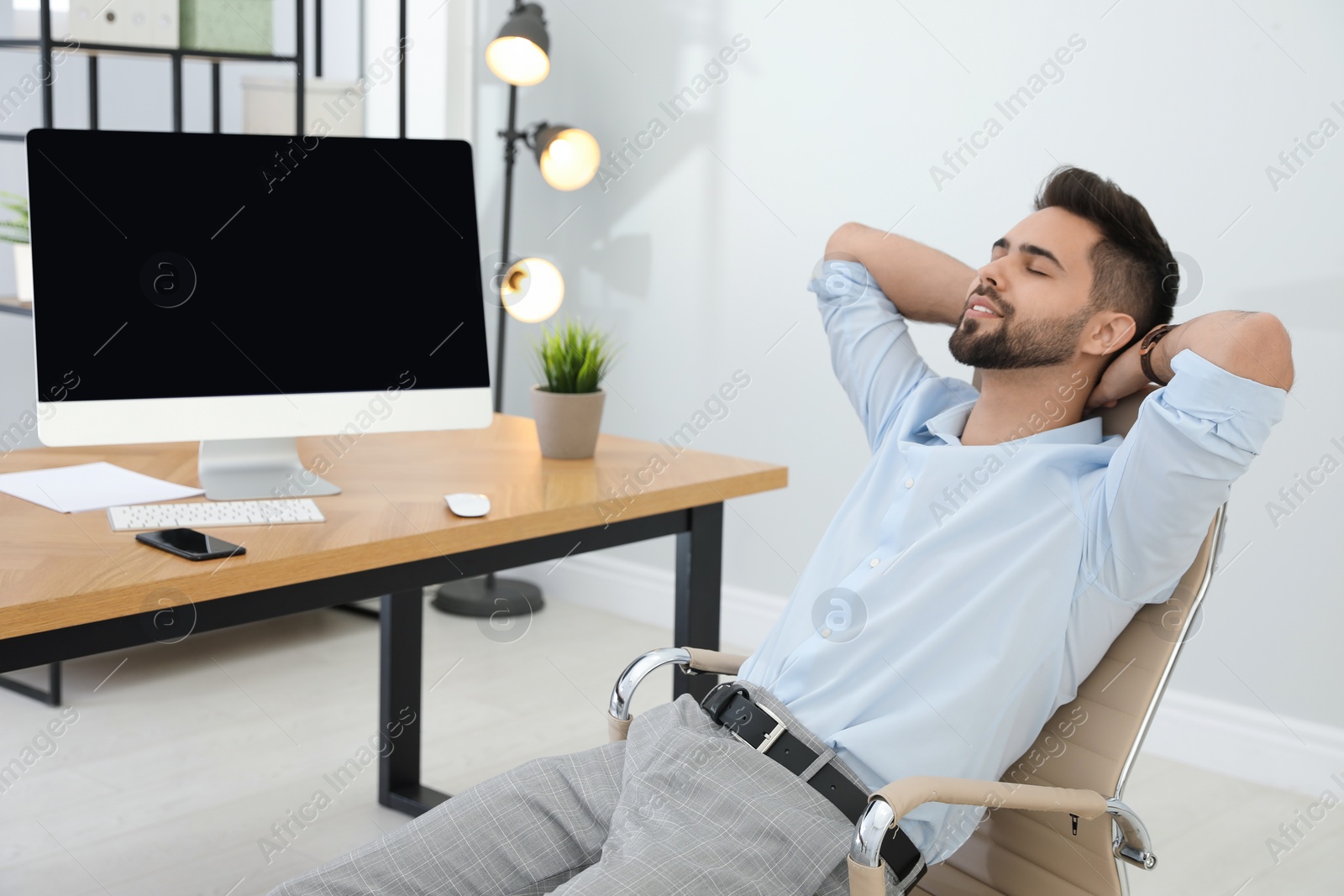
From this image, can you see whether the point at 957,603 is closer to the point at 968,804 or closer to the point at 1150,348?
the point at 968,804

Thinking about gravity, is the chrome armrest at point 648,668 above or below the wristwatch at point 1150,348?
below

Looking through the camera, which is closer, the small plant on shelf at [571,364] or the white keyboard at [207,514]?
the white keyboard at [207,514]

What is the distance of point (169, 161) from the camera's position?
180 centimetres

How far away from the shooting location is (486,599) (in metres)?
3.79

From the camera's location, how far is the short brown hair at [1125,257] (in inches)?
63.1

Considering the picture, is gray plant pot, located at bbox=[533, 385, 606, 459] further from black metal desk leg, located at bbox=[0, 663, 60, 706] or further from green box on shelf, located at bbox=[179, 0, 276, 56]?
green box on shelf, located at bbox=[179, 0, 276, 56]

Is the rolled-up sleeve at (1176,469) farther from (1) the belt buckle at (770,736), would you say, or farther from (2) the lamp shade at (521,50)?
(2) the lamp shade at (521,50)

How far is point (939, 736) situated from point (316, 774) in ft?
5.48

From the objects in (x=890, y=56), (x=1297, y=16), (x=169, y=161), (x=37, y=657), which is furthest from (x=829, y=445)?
(x=37, y=657)

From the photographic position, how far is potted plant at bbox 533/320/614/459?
215 cm

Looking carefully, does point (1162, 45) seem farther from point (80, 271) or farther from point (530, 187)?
point (80, 271)

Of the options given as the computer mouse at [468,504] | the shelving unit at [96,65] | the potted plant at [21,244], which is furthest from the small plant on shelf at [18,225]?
the computer mouse at [468,504]

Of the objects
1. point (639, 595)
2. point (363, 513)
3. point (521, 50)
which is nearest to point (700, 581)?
point (363, 513)

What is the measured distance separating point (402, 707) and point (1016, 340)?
1493mm
